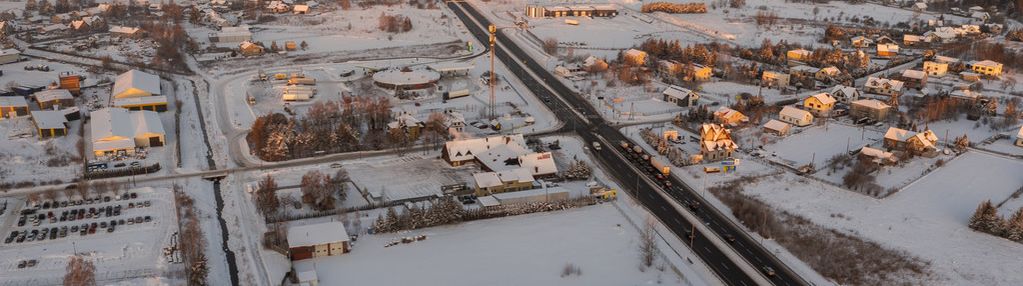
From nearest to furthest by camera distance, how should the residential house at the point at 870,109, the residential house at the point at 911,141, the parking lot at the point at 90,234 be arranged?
the parking lot at the point at 90,234 < the residential house at the point at 911,141 < the residential house at the point at 870,109

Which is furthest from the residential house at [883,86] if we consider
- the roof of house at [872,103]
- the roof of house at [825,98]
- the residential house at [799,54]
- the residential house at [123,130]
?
the residential house at [123,130]

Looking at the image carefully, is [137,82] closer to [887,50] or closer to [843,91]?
[843,91]

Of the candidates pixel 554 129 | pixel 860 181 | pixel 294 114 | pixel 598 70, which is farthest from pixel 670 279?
pixel 598 70

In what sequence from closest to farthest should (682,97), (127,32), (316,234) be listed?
(316,234) → (682,97) → (127,32)

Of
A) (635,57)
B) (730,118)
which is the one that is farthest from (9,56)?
(730,118)

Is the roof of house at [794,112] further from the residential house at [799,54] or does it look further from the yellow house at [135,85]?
the yellow house at [135,85]
